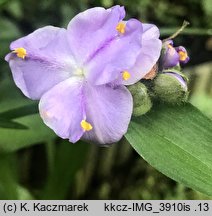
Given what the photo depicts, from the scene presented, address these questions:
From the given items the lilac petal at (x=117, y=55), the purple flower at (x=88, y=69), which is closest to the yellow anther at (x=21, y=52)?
the purple flower at (x=88, y=69)

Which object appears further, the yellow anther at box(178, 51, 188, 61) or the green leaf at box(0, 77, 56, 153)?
the green leaf at box(0, 77, 56, 153)

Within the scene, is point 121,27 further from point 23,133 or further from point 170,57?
point 23,133

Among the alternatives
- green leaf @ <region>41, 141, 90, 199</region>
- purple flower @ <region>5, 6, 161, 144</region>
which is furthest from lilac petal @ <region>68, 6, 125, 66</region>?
green leaf @ <region>41, 141, 90, 199</region>

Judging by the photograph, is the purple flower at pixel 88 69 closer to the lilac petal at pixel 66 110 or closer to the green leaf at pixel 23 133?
the lilac petal at pixel 66 110

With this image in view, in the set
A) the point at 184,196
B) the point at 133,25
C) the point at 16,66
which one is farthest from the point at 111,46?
the point at 184,196

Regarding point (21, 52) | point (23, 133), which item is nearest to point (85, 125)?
point (21, 52)

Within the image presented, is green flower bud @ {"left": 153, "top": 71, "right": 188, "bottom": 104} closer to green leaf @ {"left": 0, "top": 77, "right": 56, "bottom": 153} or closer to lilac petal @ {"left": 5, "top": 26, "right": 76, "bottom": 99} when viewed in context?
lilac petal @ {"left": 5, "top": 26, "right": 76, "bottom": 99}
